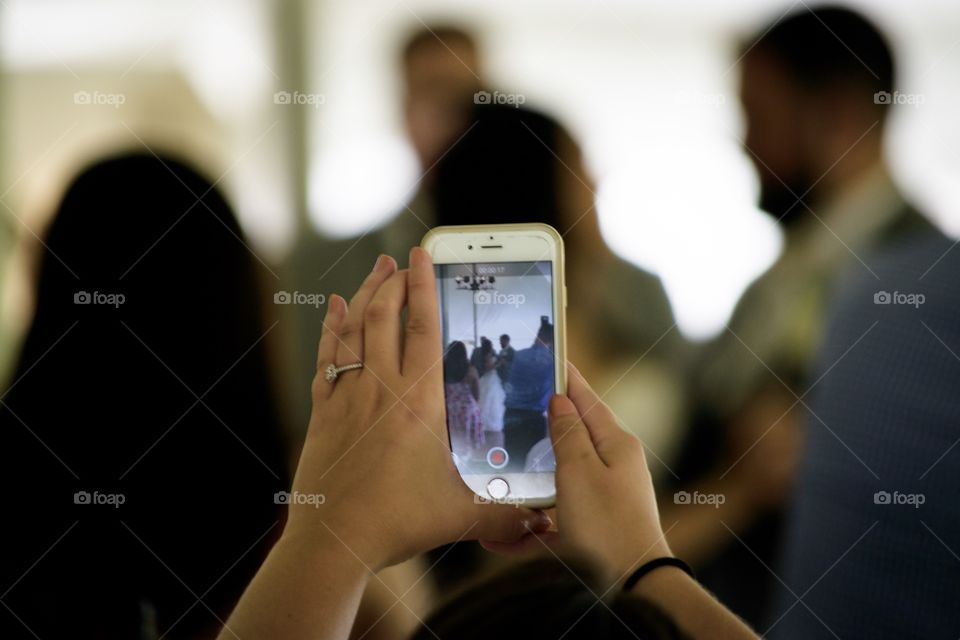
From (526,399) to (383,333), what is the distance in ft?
0.43

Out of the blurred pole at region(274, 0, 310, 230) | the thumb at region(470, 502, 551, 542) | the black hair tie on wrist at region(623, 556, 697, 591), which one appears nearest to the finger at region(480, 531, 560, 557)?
the thumb at region(470, 502, 551, 542)

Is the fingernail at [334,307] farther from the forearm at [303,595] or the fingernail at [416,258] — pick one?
the forearm at [303,595]

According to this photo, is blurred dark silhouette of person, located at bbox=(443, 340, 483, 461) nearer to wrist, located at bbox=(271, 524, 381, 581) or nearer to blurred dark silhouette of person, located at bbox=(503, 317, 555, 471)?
blurred dark silhouette of person, located at bbox=(503, 317, 555, 471)

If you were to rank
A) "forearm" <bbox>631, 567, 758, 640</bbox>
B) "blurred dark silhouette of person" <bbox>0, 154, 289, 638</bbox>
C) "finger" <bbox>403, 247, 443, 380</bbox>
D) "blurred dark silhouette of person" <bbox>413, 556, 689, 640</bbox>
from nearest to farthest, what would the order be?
"blurred dark silhouette of person" <bbox>413, 556, 689, 640</bbox> < "forearm" <bbox>631, 567, 758, 640</bbox> < "finger" <bbox>403, 247, 443, 380</bbox> < "blurred dark silhouette of person" <bbox>0, 154, 289, 638</bbox>

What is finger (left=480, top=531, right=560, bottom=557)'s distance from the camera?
0.53m

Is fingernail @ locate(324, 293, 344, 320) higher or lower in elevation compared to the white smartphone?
higher

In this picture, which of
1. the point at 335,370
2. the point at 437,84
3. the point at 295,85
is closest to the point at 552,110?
the point at 437,84

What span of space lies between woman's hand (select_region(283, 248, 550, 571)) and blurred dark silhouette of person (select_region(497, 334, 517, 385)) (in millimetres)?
72

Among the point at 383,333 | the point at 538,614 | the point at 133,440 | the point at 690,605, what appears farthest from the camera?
the point at 133,440

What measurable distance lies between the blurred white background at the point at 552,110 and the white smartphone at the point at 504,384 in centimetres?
19

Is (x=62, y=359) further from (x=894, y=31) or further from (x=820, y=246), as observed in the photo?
(x=894, y=31)

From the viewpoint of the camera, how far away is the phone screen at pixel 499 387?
56 centimetres

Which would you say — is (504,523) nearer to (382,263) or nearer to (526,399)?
(526,399)

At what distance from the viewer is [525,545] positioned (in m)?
0.53
